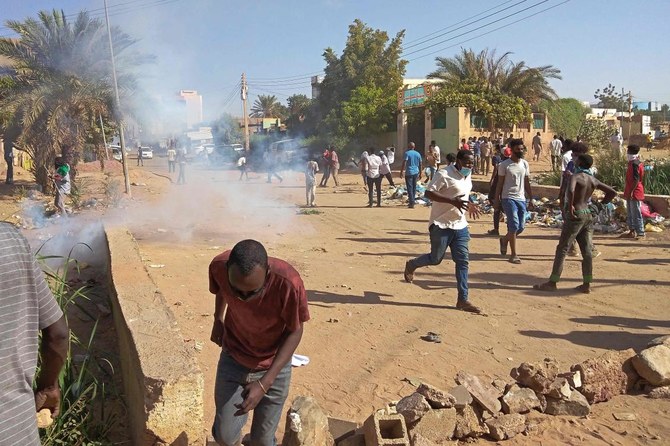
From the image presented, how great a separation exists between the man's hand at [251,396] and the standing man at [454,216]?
3.44 metres

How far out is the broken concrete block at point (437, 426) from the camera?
3.25 metres

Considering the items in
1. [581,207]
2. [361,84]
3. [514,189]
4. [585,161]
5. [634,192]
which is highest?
[361,84]

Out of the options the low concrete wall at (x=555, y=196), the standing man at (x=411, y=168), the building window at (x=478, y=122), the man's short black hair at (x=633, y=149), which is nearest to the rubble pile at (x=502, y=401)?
the man's short black hair at (x=633, y=149)

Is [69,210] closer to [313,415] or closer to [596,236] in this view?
[596,236]

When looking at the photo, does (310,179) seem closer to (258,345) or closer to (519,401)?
(519,401)

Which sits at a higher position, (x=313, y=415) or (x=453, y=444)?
(x=313, y=415)

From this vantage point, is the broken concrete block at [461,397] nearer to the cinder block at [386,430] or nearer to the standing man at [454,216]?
the cinder block at [386,430]

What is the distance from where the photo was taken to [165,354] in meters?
2.95

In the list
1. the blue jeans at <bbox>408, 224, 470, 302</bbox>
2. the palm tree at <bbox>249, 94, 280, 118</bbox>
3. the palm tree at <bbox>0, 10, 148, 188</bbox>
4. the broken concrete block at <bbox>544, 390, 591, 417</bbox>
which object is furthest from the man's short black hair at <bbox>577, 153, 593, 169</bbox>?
the palm tree at <bbox>249, 94, 280, 118</bbox>

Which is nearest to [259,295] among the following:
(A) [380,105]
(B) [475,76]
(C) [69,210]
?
(C) [69,210]

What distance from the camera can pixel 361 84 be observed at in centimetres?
3297

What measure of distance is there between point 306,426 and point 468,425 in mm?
1052

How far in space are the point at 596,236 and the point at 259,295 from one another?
897 centimetres

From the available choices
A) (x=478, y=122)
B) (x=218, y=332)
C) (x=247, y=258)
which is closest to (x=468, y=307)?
(x=218, y=332)
